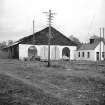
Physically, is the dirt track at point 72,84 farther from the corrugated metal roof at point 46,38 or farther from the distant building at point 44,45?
the corrugated metal roof at point 46,38

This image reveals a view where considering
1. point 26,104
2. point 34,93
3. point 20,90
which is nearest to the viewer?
point 26,104

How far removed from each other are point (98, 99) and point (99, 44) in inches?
1408

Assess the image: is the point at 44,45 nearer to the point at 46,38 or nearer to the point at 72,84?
the point at 46,38

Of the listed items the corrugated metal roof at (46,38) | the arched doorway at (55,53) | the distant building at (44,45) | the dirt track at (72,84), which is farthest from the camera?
the arched doorway at (55,53)

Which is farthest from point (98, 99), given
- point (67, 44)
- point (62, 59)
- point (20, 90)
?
point (67, 44)

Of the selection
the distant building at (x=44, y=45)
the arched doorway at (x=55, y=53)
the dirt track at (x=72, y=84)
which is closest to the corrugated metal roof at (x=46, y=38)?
the distant building at (x=44, y=45)

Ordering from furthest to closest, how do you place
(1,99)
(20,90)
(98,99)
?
1. (20,90)
2. (98,99)
3. (1,99)

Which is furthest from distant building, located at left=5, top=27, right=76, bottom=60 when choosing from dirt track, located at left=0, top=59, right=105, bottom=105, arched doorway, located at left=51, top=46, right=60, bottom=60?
dirt track, located at left=0, top=59, right=105, bottom=105

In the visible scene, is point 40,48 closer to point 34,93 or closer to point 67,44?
point 67,44

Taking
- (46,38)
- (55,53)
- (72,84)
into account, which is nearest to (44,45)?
(46,38)

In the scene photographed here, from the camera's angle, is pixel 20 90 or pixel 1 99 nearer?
pixel 1 99

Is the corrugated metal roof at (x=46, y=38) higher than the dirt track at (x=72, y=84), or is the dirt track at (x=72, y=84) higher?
the corrugated metal roof at (x=46, y=38)

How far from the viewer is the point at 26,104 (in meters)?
6.11

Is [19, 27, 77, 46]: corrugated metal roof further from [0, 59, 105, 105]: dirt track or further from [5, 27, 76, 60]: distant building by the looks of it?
[0, 59, 105, 105]: dirt track
